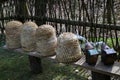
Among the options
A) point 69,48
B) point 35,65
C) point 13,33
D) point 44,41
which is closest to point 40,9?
point 13,33

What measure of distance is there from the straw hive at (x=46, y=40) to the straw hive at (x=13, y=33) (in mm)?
457

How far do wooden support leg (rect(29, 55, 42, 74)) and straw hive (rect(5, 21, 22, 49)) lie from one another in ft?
0.92

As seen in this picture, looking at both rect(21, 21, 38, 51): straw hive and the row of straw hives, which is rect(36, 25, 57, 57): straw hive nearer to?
the row of straw hives

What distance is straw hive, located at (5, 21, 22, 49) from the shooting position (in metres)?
3.54

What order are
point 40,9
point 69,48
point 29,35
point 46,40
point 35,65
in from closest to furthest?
point 69,48, point 46,40, point 29,35, point 35,65, point 40,9

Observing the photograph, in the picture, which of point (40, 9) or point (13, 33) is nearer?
point (13, 33)

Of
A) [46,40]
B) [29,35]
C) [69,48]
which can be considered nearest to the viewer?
[69,48]

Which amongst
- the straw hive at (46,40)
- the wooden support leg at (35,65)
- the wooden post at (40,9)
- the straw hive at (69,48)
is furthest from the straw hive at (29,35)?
the wooden post at (40,9)

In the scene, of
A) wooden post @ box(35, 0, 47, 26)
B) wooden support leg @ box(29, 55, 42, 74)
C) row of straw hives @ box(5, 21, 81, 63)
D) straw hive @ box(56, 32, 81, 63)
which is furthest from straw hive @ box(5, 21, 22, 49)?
straw hive @ box(56, 32, 81, 63)

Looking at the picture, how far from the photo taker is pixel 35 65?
12.3ft

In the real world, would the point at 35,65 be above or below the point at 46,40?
below

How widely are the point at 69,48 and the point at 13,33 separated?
3.17 feet

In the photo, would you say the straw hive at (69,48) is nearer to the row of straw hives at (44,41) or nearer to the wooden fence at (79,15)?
the row of straw hives at (44,41)

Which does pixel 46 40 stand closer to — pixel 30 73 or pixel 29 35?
pixel 29 35
